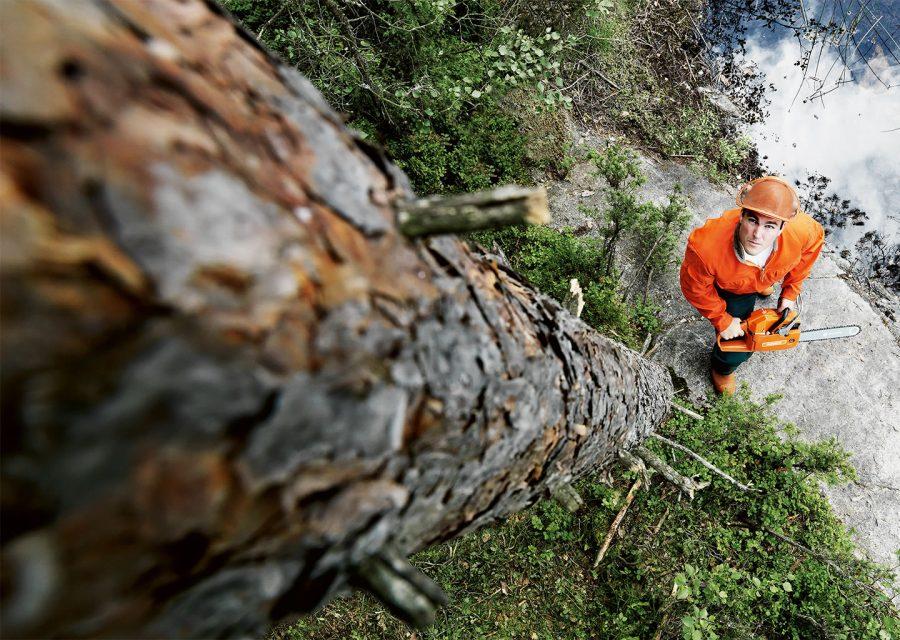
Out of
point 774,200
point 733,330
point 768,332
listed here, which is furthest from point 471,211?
point 768,332

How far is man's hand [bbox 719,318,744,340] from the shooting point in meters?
3.86

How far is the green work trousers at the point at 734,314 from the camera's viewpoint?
4074mm

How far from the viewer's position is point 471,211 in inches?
23.8

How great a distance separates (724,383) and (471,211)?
4508mm

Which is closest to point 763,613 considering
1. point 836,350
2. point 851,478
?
point 851,478

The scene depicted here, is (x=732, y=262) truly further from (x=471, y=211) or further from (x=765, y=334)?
(x=471, y=211)

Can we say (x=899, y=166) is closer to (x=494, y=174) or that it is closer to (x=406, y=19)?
(x=494, y=174)

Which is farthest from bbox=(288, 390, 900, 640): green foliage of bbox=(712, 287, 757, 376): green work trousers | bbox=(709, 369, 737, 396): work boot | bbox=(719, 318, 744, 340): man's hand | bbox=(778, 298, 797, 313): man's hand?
bbox=(778, 298, 797, 313): man's hand

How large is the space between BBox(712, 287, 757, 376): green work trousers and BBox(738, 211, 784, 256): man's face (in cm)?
60

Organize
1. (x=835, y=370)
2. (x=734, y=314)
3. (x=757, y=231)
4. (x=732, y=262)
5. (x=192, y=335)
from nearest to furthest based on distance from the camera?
(x=192, y=335), (x=757, y=231), (x=732, y=262), (x=734, y=314), (x=835, y=370)

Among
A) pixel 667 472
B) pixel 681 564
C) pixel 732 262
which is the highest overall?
pixel 732 262

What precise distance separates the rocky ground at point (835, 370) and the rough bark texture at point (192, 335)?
412 centimetres

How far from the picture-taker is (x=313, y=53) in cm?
335

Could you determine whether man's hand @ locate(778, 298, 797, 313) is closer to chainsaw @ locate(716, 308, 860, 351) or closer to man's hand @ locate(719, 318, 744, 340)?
chainsaw @ locate(716, 308, 860, 351)
